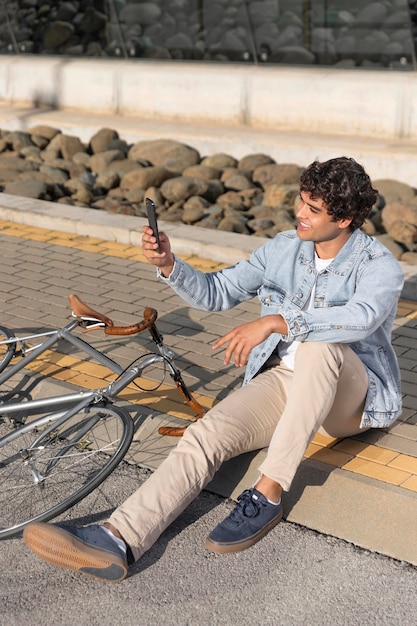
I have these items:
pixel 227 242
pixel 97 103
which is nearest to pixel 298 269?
pixel 227 242

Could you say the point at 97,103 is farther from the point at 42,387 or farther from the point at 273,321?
the point at 273,321

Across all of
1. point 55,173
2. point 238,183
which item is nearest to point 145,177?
point 238,183

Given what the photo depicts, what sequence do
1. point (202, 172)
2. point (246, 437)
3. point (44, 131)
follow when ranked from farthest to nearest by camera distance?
point (44, 131), point (202, 172), point (246, 437)

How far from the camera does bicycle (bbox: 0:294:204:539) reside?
428 centimetres

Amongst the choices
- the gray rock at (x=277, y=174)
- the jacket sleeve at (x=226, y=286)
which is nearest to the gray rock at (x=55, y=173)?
the gray rock at (x=277, y=174)

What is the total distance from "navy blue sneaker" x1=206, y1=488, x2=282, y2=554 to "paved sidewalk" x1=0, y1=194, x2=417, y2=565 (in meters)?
0.20

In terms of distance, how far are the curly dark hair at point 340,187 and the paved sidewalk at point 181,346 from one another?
1.06 meters

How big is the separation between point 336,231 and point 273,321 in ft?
1.70

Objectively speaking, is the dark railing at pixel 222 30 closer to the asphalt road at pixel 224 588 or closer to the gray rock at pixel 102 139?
the gray rock at pixel 102 139

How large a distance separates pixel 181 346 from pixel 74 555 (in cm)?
221

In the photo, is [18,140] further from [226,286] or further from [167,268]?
[167,268]

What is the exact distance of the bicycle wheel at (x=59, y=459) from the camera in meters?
4.31

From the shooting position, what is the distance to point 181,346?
19.4 feet

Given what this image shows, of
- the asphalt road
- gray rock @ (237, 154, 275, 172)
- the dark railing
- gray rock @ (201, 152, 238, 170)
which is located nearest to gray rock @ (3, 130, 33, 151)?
the dark railing
